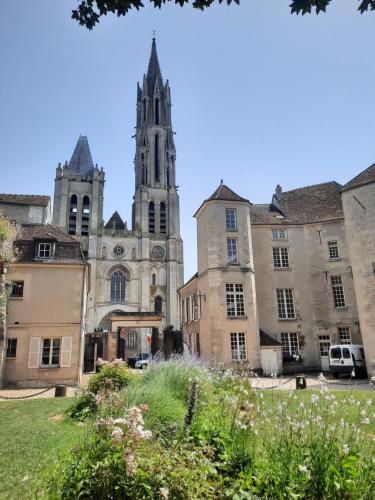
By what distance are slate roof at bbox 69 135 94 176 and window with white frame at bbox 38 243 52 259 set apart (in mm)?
41009

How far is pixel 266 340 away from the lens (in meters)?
22.5

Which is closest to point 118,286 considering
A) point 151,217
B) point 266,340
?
point 151,217

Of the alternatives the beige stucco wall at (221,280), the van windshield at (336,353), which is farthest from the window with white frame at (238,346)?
the van windshield at (336,353)

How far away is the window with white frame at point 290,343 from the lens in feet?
78.6

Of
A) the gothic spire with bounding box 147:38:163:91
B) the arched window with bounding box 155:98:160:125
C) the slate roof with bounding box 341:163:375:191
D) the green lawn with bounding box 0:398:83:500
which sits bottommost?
the green lawn with bounding box 0:398:83:500

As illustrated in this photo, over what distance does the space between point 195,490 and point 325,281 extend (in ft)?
76.1

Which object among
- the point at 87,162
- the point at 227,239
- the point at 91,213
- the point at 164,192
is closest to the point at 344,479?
the point at 227,239

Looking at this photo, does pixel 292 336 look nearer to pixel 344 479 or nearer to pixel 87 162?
pixel 344 479

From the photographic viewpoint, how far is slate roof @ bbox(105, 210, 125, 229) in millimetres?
57375

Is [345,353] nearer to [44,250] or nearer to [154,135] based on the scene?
[44,250]

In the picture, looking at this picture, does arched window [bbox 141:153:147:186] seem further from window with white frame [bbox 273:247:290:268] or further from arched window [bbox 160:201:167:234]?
window with white frame [bbox 273:247:290:268]

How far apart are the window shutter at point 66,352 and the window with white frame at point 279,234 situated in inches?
605

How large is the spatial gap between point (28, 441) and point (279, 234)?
21977mm

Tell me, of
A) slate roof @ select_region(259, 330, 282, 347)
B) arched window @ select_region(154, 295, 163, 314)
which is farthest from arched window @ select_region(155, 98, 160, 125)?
slate roof @ select_region(259, 330, 282, 347)
